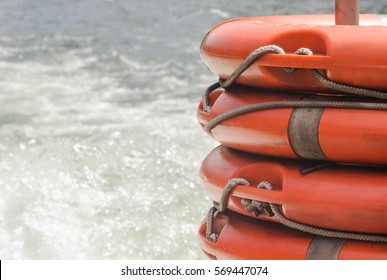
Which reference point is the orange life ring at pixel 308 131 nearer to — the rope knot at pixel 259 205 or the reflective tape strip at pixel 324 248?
the rope knot at pixel 259 205

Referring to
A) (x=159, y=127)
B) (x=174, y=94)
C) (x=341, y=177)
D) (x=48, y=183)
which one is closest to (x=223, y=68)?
(x=341, y=177)

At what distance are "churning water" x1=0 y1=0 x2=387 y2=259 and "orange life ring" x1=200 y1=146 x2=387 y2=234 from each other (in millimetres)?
1269

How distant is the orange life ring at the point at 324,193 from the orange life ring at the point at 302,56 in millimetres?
190

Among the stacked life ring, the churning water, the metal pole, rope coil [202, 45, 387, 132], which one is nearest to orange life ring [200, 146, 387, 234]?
the stacked life ring

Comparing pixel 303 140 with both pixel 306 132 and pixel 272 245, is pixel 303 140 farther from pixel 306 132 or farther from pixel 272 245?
pixel 272 245

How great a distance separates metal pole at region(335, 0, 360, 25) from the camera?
2328 mm

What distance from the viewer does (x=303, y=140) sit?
2039 mm

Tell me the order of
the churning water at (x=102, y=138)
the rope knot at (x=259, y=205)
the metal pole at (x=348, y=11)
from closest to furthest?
the rope knot at (x=259, y=205), the metal pole at (x=348, y=11), the churning water at (x=102, y=138)

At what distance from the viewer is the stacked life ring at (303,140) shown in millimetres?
1991

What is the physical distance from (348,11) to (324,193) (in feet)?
1.82

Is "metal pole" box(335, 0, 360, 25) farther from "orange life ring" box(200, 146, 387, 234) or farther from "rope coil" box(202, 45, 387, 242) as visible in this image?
"orange life ring" box(200, 146, 387, 234)

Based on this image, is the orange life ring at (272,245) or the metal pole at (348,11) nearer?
the orange life ring at (272,245)

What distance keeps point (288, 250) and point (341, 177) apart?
0.21 m

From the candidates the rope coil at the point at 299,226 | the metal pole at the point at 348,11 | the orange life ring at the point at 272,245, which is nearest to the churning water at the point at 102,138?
the orange life ring at the point at 272,245
